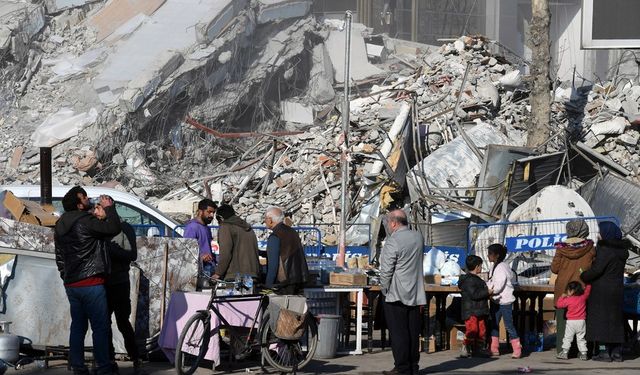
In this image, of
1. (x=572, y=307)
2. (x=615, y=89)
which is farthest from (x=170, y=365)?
(x=615, y=89)

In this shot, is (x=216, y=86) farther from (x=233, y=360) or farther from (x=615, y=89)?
(x=233, y=360)

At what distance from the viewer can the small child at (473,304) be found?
1320 centimetres

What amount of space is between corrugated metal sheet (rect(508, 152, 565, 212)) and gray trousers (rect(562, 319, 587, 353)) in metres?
7.12

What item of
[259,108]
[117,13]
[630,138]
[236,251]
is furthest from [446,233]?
[117,13]

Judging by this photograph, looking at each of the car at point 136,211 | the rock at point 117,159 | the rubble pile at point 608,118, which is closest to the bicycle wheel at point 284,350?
the car at point 136,211

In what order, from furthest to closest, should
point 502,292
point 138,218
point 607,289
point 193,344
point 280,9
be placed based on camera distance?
point 280,9 < point 138,218 < point 502,292 < point 607,289 < point 193,344

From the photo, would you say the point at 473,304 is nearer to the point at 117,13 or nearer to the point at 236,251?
the point at 236,251

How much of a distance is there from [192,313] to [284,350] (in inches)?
37.2

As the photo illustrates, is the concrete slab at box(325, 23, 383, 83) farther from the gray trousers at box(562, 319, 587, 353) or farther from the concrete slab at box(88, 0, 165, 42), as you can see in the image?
the gray trousers at box(562, 319, 587, 353)

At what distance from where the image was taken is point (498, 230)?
16594 mm

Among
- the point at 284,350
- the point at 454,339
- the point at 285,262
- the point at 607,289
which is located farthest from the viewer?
the point at 454,339

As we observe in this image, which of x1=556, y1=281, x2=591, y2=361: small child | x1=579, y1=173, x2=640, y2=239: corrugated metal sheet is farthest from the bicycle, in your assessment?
x1=579, y1=173, x2=640, y2=239: corrugated metal sheet

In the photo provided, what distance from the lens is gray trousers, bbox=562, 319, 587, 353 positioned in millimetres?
13172

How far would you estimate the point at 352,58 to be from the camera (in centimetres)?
3344
